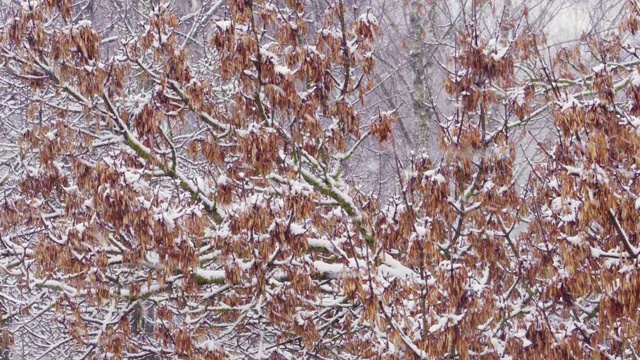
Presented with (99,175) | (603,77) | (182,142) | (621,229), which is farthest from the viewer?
(182,142)

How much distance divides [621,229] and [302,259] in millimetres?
2469

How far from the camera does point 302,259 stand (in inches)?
215

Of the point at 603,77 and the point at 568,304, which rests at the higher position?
the point at 603,77

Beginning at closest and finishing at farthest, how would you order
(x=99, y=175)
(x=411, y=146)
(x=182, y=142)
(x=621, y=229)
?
(x=621, y=229), (x=99, y=175), (x=182, y=142), (x=411, y=146)

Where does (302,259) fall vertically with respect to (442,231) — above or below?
below

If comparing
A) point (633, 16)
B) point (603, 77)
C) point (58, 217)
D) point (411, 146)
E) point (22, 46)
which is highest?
point (411, 146)

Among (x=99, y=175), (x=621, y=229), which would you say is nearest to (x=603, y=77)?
(x=621, y=229)

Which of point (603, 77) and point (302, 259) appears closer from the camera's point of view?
point (603, 77)

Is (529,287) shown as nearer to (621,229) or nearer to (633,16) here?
(621,229)

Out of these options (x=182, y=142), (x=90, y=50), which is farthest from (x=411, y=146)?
(x=90, y=50)

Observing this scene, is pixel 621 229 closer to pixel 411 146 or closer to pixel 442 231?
pixel 442 231

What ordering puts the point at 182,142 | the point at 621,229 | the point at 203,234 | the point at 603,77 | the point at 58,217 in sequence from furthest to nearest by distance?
the point at 182,142, the point at 58,217, the point at 203,234, the point at 603,77, the point at 621,229

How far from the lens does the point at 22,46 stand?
5.25m

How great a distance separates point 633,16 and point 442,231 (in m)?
2.08
